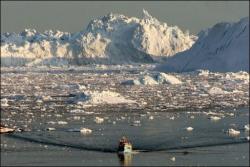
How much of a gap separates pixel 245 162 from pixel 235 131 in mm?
5697

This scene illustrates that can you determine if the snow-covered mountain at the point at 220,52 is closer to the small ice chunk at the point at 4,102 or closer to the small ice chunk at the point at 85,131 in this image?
the small ice chunk at the point at 4,102

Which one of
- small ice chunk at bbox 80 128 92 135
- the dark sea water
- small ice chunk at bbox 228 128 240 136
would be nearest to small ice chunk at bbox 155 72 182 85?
the dark sea water

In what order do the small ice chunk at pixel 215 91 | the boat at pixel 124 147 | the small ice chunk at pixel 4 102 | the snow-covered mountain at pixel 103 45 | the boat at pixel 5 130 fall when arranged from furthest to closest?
the snow-covered mountain at pixel 103 45
the small ice chunk at pixel 215 91
the small ice chunk at pixel 4 102
the boat at pixel 5 130
the boat at pixel 124 147

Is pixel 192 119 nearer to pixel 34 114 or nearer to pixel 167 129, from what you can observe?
pixel 167 129

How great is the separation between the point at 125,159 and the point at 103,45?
82.5 meters

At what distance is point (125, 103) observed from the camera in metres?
36.8

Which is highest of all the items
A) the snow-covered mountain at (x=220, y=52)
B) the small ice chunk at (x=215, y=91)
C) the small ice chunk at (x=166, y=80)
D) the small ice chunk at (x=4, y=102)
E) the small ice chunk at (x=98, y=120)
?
the snow-covered mountain at (x=220, y=52)

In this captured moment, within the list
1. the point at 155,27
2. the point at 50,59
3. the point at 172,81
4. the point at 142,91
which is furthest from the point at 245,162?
the point at 155,27

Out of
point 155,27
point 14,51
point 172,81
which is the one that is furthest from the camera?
point 155,27

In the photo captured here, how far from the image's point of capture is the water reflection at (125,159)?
20.8 m

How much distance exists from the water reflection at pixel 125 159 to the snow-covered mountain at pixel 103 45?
3109 inches

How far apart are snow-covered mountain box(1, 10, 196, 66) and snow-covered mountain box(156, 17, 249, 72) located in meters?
35.1

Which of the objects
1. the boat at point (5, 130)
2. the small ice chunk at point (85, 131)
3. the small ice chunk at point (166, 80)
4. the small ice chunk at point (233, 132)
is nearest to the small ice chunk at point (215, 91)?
the small ice chunk at point (166, 80)

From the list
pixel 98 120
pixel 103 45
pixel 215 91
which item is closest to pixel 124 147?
pixel 98 120
